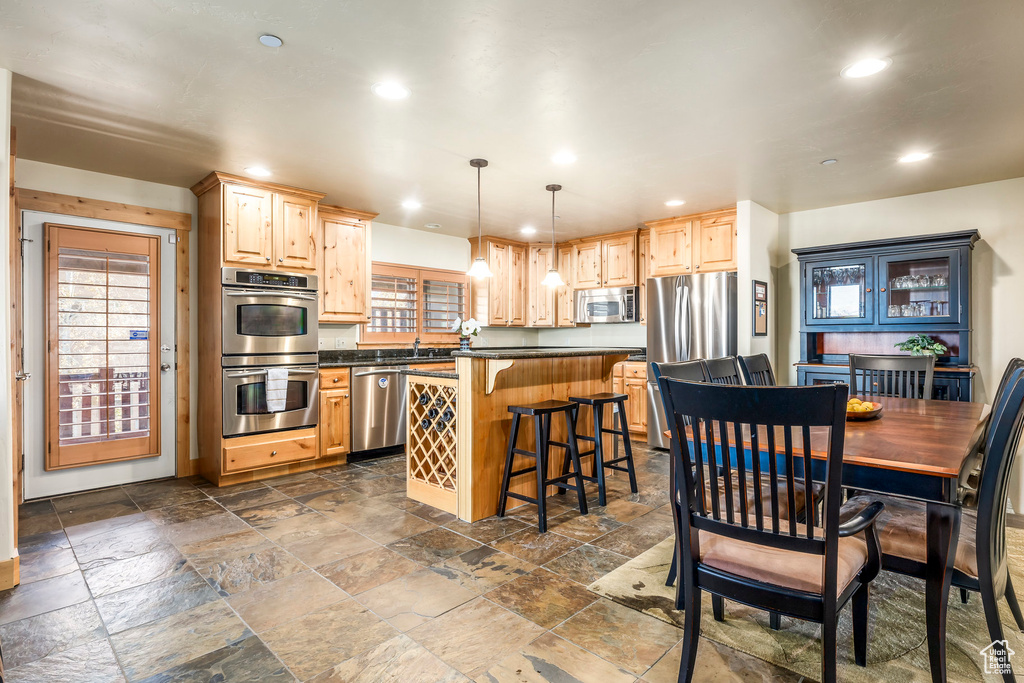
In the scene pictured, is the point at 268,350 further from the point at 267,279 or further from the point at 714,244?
the point at 714,244

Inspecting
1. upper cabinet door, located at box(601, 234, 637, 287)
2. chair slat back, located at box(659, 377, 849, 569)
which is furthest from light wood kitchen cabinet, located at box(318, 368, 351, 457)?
chair slat back, located at box(659, 377, 849, 569)

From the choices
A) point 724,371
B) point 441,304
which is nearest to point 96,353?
point 441,304

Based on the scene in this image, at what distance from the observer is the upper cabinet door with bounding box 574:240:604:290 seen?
6367mm

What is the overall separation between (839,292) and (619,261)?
2.31 m

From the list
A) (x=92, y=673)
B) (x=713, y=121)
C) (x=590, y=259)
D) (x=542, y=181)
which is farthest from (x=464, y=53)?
(x=590, y=259)

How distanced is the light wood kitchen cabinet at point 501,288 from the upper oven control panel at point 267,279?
93.6 inches

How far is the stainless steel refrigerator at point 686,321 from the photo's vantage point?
191 inches

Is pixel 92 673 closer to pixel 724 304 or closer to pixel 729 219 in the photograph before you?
pixel 724 304

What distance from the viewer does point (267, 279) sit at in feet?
13.9

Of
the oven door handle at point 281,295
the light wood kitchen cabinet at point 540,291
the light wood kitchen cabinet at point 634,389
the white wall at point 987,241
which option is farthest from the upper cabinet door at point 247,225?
the white wall at point 987,241

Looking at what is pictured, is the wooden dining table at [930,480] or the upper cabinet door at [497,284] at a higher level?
the upper cabinet door at [497,284]

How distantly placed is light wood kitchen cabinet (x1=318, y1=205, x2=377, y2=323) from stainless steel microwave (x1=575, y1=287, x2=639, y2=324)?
2667 mm

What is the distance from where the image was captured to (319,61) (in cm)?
238

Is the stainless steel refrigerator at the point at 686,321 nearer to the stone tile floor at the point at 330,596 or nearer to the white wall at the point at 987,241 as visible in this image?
the white wall at the point at 987,241
